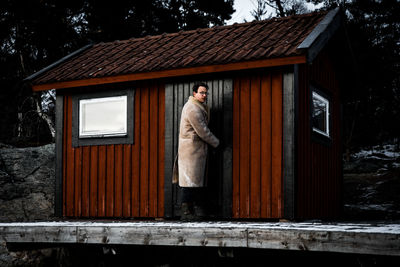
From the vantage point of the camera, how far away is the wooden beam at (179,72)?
8.21m

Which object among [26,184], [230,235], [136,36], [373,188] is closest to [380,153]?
[373,188]

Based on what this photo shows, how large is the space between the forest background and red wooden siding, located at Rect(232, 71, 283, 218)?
1161cm

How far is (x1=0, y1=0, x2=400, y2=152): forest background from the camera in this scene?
21469 mm

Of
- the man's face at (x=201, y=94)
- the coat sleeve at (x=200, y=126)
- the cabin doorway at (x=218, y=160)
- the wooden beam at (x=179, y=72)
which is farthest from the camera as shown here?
the cabin doorway at (x=218, y=160)

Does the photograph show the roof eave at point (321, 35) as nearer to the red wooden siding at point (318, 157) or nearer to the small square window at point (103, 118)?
the red wooden siding at point (318, 157)

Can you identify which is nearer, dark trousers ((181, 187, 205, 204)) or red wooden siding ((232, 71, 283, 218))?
dark trousers ((181, 187, 205, 204))

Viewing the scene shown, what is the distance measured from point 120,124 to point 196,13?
1658 cm

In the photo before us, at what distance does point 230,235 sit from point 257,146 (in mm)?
2869

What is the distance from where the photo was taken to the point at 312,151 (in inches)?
372

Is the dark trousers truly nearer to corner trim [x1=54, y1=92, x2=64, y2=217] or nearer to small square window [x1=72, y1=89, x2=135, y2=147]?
small square window [x1=72, y1=89, x2=135, y2=147]

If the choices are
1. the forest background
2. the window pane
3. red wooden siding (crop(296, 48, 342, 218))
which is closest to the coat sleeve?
red wooden siding (crop(296, 48, 342, 218))

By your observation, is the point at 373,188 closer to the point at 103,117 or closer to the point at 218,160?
the point at 218,160

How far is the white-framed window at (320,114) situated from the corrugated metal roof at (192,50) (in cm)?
130

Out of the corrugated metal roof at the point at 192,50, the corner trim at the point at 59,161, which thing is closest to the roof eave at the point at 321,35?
the corrugated metal roof at the point at 192,50
